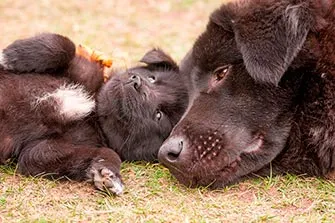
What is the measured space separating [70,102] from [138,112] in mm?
446

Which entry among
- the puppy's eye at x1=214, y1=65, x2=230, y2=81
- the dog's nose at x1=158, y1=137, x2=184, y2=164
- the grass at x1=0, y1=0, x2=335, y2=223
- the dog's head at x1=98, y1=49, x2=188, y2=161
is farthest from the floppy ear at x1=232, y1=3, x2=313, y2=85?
the dog's head at x1=98, y1=49, x2=188, y2=161

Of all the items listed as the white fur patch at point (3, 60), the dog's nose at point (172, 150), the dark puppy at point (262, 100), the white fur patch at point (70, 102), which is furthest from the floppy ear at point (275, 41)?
the white fur patch at point (3, 60)

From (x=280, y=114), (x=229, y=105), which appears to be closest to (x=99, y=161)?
(x=229, y=105)

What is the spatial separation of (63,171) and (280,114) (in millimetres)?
1328

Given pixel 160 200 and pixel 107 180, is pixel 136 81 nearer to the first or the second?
pixel 107 180

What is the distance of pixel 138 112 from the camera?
4.17 metres

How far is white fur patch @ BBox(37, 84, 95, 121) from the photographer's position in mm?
4152

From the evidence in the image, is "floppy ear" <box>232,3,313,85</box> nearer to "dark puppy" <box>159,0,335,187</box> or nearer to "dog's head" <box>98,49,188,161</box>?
"dark puppy" <box>159,0,335,187</box>

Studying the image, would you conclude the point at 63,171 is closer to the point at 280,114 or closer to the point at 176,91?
the point at 176,91

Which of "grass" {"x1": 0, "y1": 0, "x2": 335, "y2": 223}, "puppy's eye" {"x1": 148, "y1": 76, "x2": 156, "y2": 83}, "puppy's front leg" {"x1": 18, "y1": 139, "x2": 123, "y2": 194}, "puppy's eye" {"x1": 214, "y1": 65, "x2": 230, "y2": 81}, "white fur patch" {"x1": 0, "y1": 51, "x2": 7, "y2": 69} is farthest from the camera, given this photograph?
"puppy's eye" {"x1": 148, "y1": 76, "x2": 156, "y2": 83}

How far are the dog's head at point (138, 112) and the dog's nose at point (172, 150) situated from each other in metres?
0.59

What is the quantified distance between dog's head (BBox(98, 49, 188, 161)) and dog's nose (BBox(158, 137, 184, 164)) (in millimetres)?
592

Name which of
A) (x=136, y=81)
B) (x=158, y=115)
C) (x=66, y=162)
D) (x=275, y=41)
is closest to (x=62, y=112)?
(x=66, y=162)

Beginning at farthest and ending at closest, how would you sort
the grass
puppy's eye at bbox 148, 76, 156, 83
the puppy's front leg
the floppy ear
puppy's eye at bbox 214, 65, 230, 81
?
puppy's eye at bbox 148, 76, 156, 83 < the puppy's front leg < puppy's eye at bbox 214, 65, 230, 81 < the floppy ear < the grass
